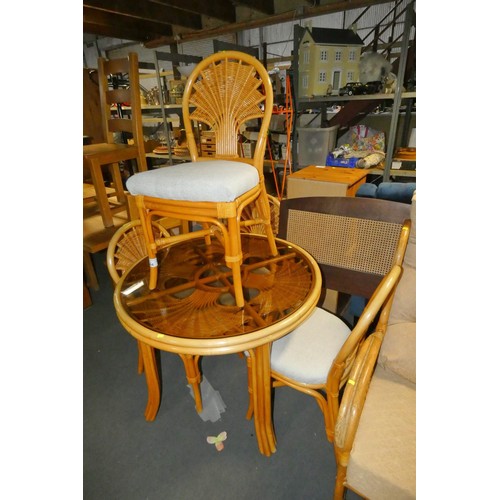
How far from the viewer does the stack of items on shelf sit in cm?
243

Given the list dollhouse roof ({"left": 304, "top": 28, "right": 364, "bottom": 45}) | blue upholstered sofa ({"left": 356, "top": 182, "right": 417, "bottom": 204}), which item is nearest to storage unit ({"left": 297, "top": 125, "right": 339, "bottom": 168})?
dollhouse roof ({"left": 304, "top": 28, "right": 364, "bottom": 45})

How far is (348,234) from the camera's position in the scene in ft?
4.27

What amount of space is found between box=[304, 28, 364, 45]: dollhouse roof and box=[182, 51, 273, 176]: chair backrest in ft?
5.13

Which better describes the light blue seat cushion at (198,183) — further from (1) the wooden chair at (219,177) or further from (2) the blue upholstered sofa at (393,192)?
(2) the blue upholstered sofa at (393,192)

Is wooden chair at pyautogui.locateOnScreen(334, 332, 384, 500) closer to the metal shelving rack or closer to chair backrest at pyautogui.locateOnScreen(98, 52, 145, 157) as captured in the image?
the metal shelving rack

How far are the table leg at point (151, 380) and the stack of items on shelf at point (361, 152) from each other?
2.14m

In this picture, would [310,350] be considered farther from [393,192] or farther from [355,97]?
[355,97]

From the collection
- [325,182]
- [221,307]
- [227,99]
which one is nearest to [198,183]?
[221,307]

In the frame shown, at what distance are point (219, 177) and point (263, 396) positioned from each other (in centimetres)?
76

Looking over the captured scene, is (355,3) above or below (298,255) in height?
above

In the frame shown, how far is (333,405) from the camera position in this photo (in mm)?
931
